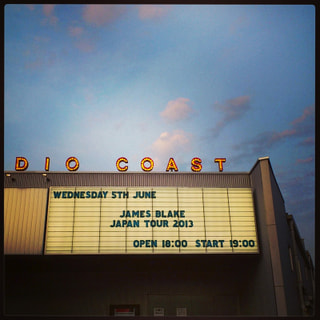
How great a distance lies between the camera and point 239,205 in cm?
1731

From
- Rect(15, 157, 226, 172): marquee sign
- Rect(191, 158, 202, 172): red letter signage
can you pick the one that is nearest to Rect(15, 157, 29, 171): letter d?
Rect(15, 157, 226, 172): marquee sign

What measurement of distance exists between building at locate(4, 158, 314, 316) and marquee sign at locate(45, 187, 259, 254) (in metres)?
0.05

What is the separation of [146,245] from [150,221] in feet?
4.03

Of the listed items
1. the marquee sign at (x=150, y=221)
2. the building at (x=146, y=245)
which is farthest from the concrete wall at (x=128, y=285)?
the marquee sign at (x=150, y=221)

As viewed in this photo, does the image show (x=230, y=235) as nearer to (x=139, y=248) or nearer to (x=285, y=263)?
(x=285, y=263)

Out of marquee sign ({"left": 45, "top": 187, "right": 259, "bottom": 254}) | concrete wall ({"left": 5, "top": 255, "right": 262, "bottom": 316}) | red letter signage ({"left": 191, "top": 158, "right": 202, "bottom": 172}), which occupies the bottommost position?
concrete wall ({"left": 5, "top": 255, "right": 262, "bottom": 316})

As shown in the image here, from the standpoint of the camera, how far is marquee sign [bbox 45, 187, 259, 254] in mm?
16500

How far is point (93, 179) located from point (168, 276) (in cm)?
703

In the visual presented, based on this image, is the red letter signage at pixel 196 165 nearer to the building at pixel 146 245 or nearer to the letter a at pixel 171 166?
the building at pixel 146 245

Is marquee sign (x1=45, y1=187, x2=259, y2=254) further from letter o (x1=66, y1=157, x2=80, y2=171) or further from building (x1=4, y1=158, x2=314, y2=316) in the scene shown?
letter o (x1=66, y1=157, x2=80, y2=171)

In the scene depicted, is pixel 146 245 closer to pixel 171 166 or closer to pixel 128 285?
pixel 128 285

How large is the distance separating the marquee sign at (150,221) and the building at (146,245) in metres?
0.05

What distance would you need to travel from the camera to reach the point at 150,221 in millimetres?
16891
